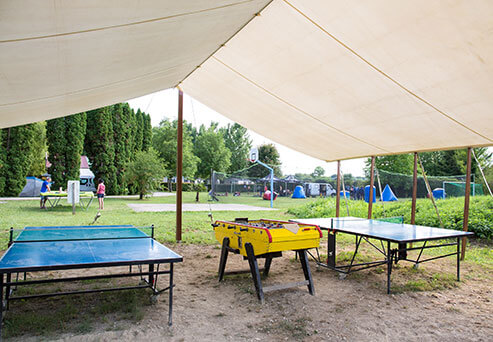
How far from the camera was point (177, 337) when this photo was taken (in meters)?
2.68

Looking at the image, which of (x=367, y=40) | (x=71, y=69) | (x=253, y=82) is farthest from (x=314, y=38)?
(x=71, y=69)

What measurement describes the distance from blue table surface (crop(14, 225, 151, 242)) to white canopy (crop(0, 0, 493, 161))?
1311 millimetres

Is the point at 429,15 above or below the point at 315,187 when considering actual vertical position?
above

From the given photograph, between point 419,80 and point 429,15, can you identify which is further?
point 419,80

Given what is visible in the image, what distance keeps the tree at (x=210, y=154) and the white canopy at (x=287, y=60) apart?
2782cm

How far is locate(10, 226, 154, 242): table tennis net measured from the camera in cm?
349

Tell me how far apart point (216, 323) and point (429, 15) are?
2.84 meters

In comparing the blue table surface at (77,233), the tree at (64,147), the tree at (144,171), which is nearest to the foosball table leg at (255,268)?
the blue table surface at (77,233)

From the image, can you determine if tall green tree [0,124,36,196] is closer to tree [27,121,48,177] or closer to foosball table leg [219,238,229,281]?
tree [27,121,48,177]

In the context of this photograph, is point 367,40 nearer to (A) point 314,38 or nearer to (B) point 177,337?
(A) point 314,38

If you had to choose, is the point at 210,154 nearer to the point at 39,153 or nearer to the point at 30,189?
the point at 39,153

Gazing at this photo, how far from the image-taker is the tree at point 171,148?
23.5 metres

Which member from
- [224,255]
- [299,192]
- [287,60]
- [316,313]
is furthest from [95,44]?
[299,192]

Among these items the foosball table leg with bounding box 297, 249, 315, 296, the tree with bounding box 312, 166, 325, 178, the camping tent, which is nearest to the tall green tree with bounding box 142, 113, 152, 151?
the camping tent
